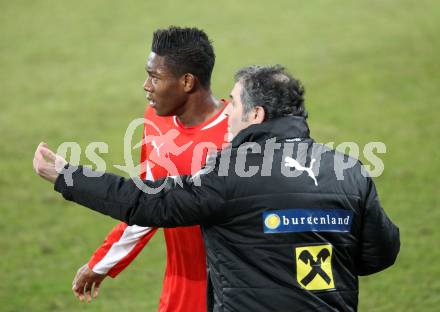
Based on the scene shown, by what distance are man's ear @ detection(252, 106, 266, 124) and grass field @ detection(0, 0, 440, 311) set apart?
12.1ft

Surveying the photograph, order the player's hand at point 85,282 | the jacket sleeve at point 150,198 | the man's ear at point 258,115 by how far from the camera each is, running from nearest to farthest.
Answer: the jacket sleeve at point 150,198, the man's ear at point 258,115, the player's hand at point 85,282

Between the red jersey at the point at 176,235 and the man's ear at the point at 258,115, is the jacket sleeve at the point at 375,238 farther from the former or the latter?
the red jersey at the point at 176,235

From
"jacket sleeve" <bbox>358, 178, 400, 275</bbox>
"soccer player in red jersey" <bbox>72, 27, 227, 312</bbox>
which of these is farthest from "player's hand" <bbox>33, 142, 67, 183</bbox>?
"jacket sleeve" <bbox>358, 178, 400, 275</bbox>

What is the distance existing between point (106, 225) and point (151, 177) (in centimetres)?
427

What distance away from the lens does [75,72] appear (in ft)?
49.0

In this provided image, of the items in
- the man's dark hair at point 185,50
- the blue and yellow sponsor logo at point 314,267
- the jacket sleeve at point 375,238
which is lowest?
the blue and yellow sponsor logo at point 314,267

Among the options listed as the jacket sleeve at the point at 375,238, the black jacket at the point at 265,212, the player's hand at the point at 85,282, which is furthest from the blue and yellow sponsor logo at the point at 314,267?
the player's hand at the point at 85,282

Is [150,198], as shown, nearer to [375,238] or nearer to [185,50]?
[375,238]

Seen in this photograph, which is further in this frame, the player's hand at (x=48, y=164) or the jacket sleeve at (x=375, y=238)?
the jacket sleeve at (x=375, y=238)

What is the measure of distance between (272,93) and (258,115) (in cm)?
11

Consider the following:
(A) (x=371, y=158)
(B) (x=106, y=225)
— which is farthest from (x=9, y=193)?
(A) (x=371, y=158)

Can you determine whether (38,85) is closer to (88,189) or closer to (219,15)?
(219,15)

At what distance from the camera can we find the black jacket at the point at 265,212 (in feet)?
12.2

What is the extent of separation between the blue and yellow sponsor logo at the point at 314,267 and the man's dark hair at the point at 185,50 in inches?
55.5
